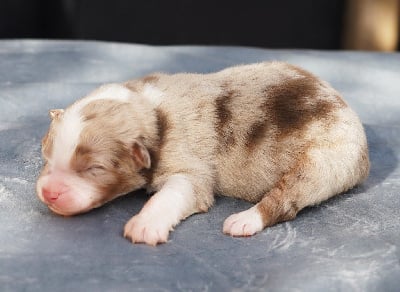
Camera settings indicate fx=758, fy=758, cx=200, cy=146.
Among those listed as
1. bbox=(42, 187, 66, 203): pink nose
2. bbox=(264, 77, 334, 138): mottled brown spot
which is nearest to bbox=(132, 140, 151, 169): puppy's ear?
bbox=(42, 187, 66, 203): pink nose

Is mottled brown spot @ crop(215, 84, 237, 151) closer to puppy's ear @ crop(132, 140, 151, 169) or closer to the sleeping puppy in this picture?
the sleeping puppy

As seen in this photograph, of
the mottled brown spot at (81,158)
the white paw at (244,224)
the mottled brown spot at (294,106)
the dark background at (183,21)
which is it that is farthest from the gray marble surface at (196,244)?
the dark background at (183,21)

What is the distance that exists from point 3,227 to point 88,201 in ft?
0.86

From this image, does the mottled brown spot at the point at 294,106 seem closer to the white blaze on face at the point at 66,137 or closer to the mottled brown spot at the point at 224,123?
the mottled brown spot at the point at 224,123

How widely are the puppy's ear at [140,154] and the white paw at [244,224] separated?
12.1 inches

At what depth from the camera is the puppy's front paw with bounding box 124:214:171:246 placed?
217 centimetres

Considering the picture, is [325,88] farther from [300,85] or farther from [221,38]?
[221,38]

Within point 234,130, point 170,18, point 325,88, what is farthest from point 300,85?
point 170,18

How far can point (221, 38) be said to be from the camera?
6266 millimetres

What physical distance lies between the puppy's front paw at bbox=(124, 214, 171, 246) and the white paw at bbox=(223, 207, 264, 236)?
0.19 metres

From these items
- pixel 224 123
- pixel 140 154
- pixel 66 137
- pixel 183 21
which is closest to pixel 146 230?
pixel 140 154

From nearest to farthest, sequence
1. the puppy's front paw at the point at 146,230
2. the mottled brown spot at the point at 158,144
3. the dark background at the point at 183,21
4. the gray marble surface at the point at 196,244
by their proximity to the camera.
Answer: the gray marble surface at the point at 196,244 → the puppy's front paw at the point at 146,230 → the mottled brown spot at the point at 158,144 → the dark background at the point at 183,21

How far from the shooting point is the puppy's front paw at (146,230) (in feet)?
7.13

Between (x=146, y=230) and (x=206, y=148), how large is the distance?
40cm
